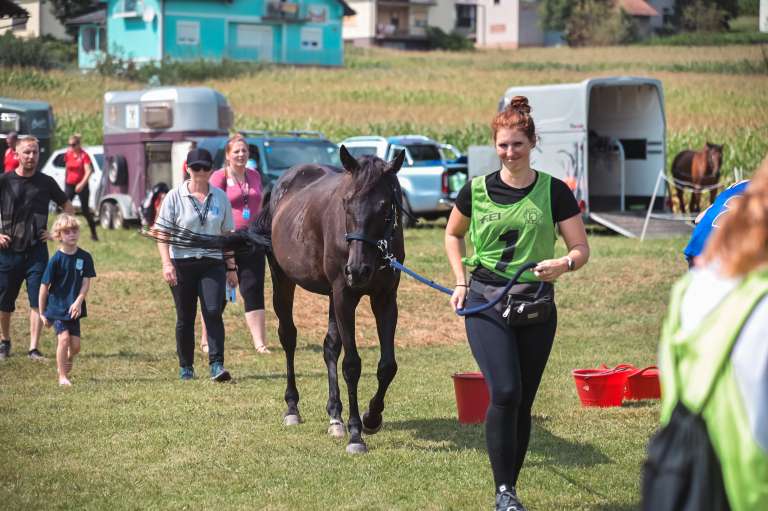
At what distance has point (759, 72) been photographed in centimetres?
1938

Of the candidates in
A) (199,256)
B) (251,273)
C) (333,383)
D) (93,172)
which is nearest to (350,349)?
(333,383)

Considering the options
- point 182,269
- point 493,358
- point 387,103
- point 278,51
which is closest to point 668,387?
point 493,358

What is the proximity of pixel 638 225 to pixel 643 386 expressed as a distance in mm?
13132

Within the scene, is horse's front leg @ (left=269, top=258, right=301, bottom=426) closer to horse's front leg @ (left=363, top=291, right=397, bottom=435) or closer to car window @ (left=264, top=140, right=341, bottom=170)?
horse's front leg @ (left=363, top=291, right=397, bottom=435)

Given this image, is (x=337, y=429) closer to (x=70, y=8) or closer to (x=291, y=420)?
(x=291, y=420)

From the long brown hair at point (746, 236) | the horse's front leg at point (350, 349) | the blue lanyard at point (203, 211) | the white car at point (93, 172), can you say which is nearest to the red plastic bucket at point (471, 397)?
the horse's front leg at point (350, 349)

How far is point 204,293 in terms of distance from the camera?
1006 cm

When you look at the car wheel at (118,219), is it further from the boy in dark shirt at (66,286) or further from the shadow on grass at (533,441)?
the shadow on grass at (533,441)

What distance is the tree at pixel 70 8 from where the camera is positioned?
79.2 metres

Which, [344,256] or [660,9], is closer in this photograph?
[344,256]

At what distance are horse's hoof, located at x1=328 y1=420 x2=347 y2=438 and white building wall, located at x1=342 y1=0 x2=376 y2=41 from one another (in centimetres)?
9251

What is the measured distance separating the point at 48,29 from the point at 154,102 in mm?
64249

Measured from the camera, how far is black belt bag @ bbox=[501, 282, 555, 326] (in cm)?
561

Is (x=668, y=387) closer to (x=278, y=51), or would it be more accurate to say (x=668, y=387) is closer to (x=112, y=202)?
(x=112, y=202)
